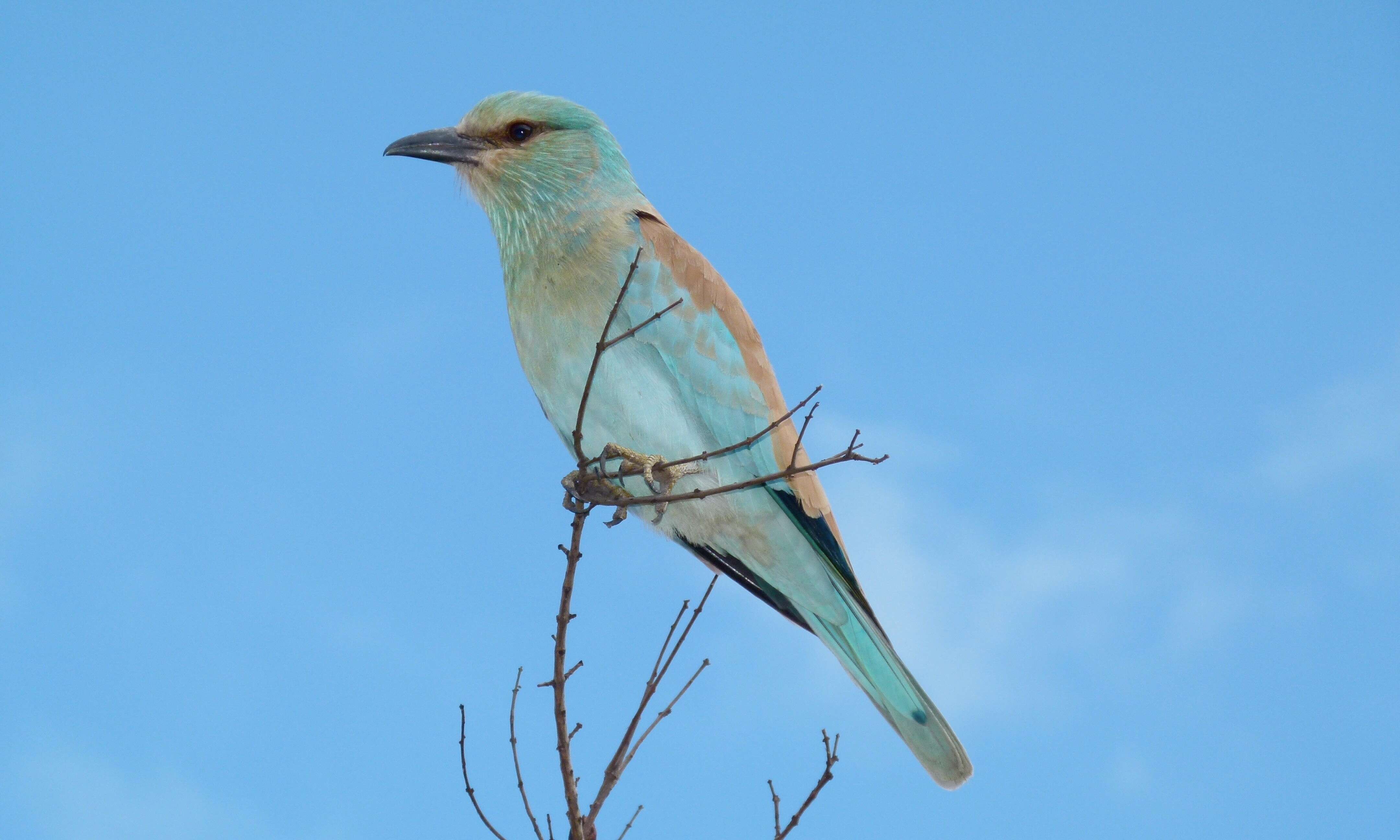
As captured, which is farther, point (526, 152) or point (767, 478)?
point (526, 152)

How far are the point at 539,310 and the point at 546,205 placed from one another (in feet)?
1.67

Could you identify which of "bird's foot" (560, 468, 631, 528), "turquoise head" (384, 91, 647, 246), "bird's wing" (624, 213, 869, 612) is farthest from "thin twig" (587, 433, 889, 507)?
"turquoise head" (384, 91, 647, 246)

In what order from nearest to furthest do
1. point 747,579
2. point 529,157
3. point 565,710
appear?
1. point 565,710
2. point 747,579
3. point 529,157

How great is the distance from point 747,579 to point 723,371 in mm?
831

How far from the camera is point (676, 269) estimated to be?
156 inches

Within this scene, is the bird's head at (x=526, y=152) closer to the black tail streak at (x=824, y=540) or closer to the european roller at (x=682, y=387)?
the european roller at (x=682, y=387)

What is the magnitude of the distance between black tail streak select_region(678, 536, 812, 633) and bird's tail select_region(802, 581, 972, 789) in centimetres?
7

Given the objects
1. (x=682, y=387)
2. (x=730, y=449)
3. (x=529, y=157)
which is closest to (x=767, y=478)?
(x=730, y=449)

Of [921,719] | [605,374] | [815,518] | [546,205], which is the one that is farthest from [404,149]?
[921,719]

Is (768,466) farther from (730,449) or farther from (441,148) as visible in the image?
(441,148)

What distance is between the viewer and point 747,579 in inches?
165

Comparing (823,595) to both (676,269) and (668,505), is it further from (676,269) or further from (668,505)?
(676,269)

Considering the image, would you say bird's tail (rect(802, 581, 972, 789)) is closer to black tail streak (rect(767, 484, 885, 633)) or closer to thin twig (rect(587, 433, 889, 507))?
black tail streak (rect(767, 484, 885, 633))

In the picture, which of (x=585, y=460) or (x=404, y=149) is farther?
(x=404, y=149)
